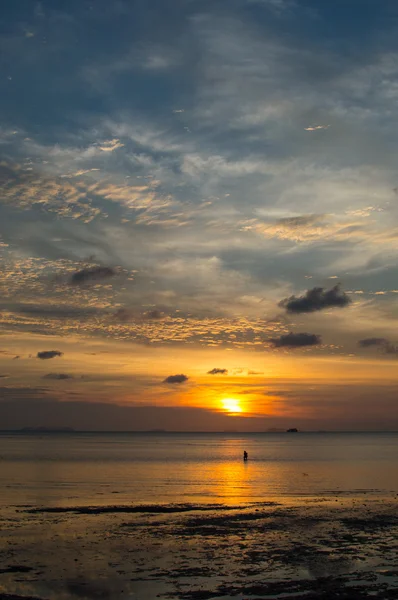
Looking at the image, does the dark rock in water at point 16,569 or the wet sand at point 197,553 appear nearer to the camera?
the wet sand at point 197,553

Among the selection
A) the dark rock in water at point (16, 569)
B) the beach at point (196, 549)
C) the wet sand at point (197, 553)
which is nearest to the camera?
the wet sand at point (197, 553)

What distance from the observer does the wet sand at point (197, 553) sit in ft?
81.1

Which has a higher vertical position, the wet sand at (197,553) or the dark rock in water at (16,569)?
the dark rock in water at (16,569)

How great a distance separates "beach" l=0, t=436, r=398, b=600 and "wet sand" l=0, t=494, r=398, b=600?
0.18 ft

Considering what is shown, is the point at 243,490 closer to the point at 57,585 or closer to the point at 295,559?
the point at 295,559

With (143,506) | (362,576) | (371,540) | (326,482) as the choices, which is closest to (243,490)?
(326,482)

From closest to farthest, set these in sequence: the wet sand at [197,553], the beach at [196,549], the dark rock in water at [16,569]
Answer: the wet sand at [197,553], the beach at [196,549], the dark rock in water at [16,569]

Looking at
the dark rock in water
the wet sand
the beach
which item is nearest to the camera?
the wet sand

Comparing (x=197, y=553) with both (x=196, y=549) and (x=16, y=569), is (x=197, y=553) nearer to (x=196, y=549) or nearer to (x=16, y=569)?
(x=196, y=549)

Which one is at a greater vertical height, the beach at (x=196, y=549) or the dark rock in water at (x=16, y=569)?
the dark rock in water at (x=16, y=569)

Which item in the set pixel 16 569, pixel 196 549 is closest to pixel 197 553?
pixel 196 549

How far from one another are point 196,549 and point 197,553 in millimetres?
1106

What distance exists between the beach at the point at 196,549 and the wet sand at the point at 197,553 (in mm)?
54

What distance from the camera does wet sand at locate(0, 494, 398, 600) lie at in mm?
24719
